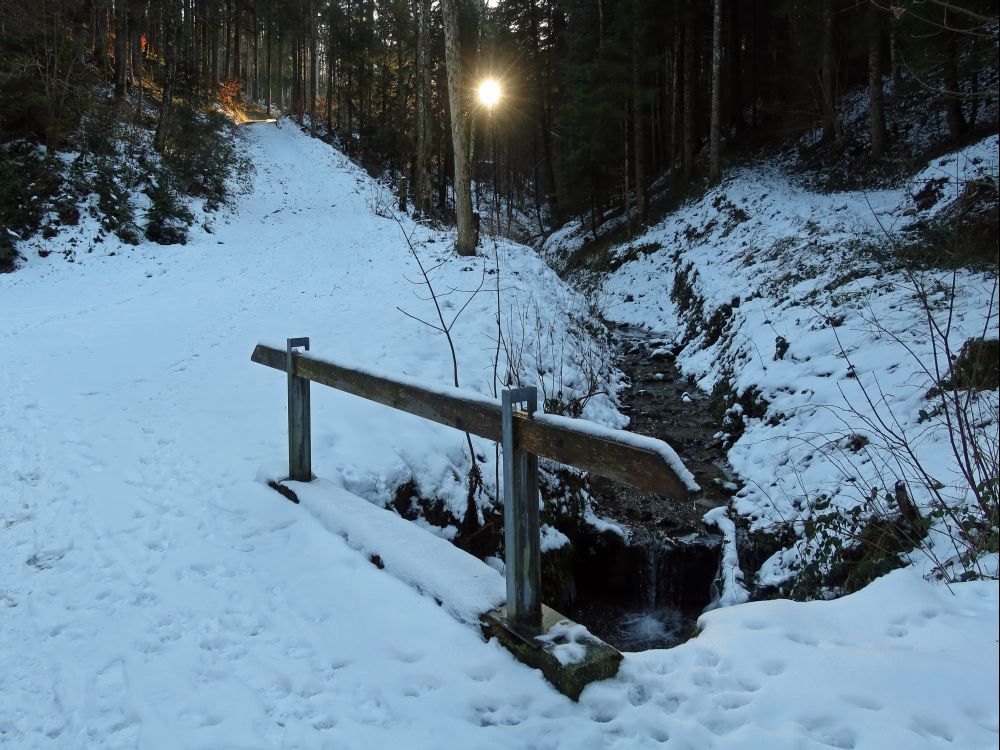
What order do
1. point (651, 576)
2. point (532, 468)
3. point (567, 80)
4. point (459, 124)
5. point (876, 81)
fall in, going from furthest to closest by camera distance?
1. point (567, 80)
2. point (876, 81)
3. point (459, 124)
4. point (651, 576)
5. point (532, 468)

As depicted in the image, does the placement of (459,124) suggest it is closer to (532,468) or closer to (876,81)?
(876,81)

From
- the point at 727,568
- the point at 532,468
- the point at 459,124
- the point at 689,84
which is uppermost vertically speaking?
the point at 689,84

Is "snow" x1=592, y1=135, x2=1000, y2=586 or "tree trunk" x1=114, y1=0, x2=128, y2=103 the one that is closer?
"snow" x1=592, y1=135, x2=1000, y2=586

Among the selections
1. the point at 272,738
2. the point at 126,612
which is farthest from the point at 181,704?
the point at 126,612

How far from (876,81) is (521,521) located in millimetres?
18025

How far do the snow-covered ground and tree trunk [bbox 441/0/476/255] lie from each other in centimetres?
752

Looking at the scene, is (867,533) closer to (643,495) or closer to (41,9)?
(643,495)

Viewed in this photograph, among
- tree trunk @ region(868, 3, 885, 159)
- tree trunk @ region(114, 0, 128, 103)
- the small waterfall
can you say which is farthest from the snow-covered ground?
tree trunk @ region(114, 0, 128, 103)

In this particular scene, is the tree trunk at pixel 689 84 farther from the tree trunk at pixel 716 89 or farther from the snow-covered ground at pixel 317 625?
the snow-covered ground at pixel 317 625

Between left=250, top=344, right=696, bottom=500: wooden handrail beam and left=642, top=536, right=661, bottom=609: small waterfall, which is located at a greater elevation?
left=250, top=344, right=696, bottom=500: wooden handrail beam

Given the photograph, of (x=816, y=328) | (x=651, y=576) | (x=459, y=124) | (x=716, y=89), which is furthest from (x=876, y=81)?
(x=651, y=576)

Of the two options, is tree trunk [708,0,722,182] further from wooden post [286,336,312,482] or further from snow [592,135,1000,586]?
wooden post [286,336,312,482]

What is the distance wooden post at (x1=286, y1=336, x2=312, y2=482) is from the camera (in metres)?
Result: 5.05

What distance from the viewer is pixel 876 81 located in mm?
16156
